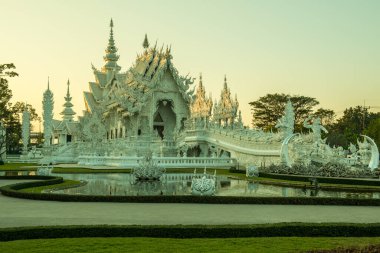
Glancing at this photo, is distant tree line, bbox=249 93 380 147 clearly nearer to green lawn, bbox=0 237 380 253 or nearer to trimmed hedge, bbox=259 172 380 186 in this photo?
trimmed hedge, bbox=259 172 380 186

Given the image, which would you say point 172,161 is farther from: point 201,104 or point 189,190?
point 189,190

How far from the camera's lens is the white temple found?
32.9m

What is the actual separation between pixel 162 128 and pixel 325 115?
28.4 meters

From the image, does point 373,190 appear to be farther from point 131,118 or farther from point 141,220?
point 131,118

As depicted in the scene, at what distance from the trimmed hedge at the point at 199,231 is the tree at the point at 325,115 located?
61.5 meters

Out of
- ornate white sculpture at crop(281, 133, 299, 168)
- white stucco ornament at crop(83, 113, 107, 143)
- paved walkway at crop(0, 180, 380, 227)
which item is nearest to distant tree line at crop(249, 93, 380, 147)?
white stucco ornament at crop(83, 113, 107, 143)

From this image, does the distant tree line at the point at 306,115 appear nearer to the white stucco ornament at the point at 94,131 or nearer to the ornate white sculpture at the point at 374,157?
the white stucco ornament at the point at 94,131

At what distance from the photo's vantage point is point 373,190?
19031 mm

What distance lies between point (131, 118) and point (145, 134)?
3.50 meters

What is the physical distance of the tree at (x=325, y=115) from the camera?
7111cm

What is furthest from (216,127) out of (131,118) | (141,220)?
(141,220)

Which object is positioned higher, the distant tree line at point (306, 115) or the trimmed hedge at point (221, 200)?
the distant tree line at point (306, 115)

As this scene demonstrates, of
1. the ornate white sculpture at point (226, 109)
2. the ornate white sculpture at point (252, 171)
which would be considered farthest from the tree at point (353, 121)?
the ornate white sculpture at point (252, 171)

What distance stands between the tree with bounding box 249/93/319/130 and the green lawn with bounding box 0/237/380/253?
58964mm
